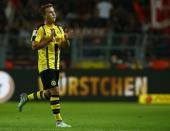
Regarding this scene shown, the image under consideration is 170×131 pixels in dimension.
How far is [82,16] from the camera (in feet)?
90.2

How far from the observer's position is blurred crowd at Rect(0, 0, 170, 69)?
26438 mm

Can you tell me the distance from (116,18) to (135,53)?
2.79m

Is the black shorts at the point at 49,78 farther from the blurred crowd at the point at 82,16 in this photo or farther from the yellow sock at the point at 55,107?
the blurred crowd at the point at 82,16

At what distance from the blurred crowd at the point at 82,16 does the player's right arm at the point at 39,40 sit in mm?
11721

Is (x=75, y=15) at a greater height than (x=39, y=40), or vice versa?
(x=75, y=15)

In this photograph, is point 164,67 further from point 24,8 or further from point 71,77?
point 24,8

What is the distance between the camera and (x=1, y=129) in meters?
12.3

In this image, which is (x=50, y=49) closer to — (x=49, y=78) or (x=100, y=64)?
(x=49, y=78)

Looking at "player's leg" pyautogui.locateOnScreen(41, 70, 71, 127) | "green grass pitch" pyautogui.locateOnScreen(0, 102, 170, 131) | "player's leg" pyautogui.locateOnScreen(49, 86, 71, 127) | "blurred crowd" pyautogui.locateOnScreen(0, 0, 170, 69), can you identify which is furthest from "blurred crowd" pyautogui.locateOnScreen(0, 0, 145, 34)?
"player's leg" pyautogui.locateOnScreen(49, 86, 71, 127)

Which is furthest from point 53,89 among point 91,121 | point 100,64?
point 100,64

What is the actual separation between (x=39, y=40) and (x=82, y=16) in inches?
547

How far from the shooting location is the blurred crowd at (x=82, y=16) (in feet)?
86.7

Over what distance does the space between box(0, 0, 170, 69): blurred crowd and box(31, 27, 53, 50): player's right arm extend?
11721mm

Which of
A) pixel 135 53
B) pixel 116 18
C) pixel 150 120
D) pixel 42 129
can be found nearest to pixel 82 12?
pixel 116 18
